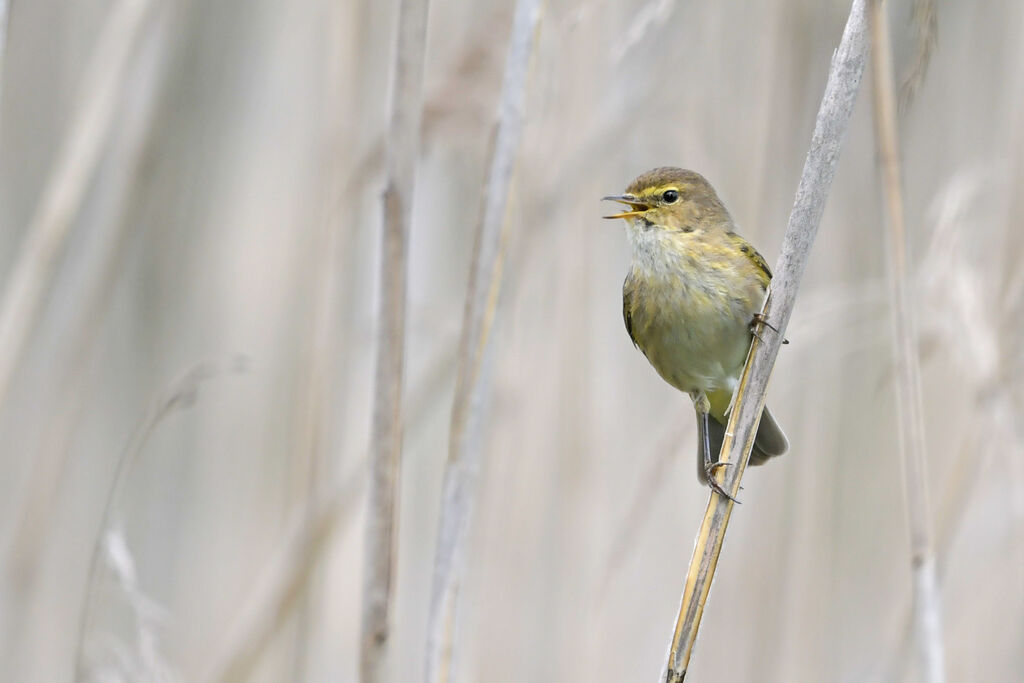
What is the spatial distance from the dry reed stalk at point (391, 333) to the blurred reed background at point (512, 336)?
1.19ft

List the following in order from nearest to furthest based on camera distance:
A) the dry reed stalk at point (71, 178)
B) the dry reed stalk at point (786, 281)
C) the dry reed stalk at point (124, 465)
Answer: the dry reed stalk at point (786, 281)
the dry reed stalk at point (124, 465)
the dry reed stalk at point (71, 178)

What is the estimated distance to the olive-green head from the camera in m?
1.94

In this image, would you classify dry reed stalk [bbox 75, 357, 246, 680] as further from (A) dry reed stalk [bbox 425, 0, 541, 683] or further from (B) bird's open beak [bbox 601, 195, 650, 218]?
(B) bird's open beak [bbox 601, 195, 650, 218]

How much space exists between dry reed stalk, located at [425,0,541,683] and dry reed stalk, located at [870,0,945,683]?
1.50ft

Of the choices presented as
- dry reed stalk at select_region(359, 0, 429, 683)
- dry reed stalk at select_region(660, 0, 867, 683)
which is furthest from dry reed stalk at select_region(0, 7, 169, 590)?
dry reed stalk at select_region(660, 0, 867, 683)

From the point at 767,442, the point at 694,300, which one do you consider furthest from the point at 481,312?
the point at 767,442

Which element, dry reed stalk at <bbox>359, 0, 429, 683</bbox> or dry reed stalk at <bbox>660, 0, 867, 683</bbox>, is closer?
dry reed stalk at <bbox>660, 0, 867, 683</bbox>

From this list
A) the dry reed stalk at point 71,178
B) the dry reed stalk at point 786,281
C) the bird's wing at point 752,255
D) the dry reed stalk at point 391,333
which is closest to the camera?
the dry reed stalk at point 786,281

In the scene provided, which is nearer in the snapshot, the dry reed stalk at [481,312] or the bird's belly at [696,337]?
the dry reed stalk at [481,312]

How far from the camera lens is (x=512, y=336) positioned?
236 cm

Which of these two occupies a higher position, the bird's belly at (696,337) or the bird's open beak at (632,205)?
the bird's open beak at (632,205)

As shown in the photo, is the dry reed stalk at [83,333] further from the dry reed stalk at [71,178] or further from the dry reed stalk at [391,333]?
the dry reed stalk at [391,333]

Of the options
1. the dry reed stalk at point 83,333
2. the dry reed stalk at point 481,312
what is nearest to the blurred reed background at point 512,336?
the dry reed stalk at point 83,333

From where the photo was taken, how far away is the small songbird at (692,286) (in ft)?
6.19
